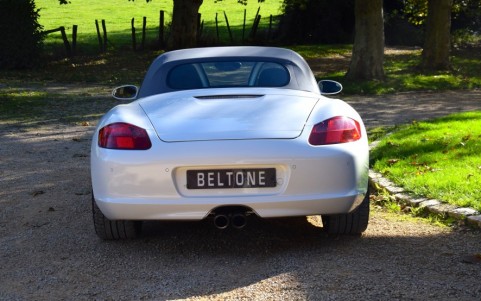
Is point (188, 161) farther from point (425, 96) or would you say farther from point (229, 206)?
point (425, 96)

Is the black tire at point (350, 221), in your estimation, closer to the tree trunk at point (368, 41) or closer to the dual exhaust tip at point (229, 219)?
the dual exhaust tip at point (229, 219)

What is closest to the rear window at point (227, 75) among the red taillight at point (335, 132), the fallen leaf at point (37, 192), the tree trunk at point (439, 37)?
the red taillight at point (335, 132)

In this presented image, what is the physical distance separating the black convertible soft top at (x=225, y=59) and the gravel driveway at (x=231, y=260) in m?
1.10

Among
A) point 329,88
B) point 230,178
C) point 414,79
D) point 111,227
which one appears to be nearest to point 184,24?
point 414,79

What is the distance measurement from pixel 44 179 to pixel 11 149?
269 centimetres

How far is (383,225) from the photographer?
6.88 m

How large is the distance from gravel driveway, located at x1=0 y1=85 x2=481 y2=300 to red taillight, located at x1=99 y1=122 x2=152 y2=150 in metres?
0.78

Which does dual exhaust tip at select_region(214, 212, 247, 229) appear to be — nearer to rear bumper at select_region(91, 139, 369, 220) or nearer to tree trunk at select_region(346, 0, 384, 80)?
rear bumper at select_region(91, 139, 369, 220)

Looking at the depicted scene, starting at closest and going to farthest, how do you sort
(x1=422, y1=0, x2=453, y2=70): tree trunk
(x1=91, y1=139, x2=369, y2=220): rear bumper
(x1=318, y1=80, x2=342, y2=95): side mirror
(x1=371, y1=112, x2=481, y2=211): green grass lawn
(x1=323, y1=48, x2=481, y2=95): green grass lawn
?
(x1=91, y1=139, x2=369, y2=220): rear bumper → (x1=318, y1=80, x2=342, y2=95): side mirror → (x1=371, y1=112, x2=481, y2=211): green grass lawn → (x1=323, y1=48, x2=481, y2=95): green grass lawn → (x1=422, y1=0, x2=453, y2=70): tree trunk

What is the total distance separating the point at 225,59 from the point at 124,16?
49755 mm

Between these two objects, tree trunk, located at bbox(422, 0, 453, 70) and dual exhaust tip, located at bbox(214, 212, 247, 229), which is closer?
dual exhaust tip, located at bbox(214, 212, 247, 229)

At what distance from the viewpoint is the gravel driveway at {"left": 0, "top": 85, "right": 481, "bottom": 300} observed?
199 inches

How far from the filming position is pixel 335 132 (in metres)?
5.86

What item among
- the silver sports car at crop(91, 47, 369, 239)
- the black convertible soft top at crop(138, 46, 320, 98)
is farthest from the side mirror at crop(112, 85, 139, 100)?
the silver sports car at crop(91, 47, 369, 239)
